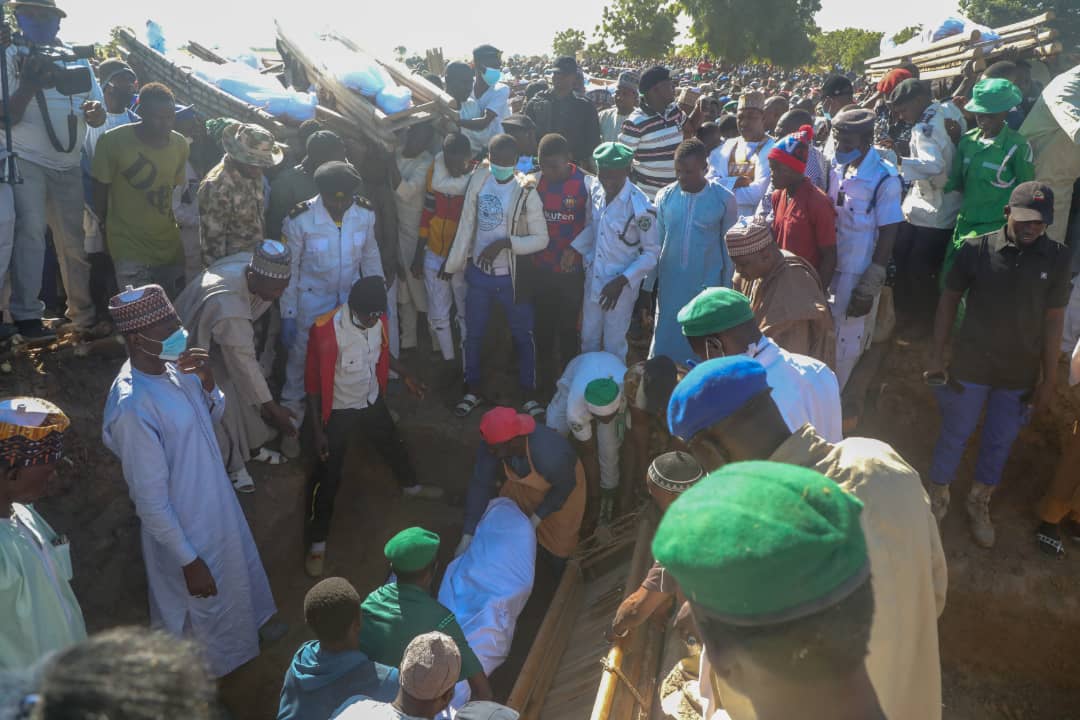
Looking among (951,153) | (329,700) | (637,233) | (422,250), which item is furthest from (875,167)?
(329,700)

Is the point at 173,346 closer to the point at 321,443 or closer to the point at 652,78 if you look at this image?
the point at 321,443

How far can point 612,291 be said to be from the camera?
17.3ft

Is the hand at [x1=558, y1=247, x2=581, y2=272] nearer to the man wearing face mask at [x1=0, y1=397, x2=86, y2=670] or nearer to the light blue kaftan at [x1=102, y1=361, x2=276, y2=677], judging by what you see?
the light blue kaftan at [x1=102, y1=361, x2=276, y2=677]

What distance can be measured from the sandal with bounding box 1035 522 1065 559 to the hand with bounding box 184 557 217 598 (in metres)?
4.89

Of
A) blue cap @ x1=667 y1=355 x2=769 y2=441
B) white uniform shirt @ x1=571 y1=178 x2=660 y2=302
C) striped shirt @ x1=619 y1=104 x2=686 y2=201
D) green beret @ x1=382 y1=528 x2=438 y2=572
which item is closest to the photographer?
blue cap @ x1=667 y1=355 x2=769 y2=441

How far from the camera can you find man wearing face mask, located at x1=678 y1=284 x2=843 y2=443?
291 centimetres

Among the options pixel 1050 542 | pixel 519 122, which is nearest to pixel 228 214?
pixel 519 122

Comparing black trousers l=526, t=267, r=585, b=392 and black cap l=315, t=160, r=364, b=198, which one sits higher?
black cap l=315, t=160, r=364, b=198

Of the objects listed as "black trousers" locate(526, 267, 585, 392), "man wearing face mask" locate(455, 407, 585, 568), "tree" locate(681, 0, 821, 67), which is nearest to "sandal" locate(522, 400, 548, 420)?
"black trousers" locate(526, 267, 585, 392)

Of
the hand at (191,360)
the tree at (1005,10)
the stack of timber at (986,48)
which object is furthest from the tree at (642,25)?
the hand at (191,360)

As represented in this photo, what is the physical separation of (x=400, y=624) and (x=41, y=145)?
145 inches

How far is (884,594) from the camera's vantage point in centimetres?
177

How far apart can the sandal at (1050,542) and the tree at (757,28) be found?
33881mm

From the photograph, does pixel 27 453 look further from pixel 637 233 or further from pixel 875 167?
pixel 875 167
